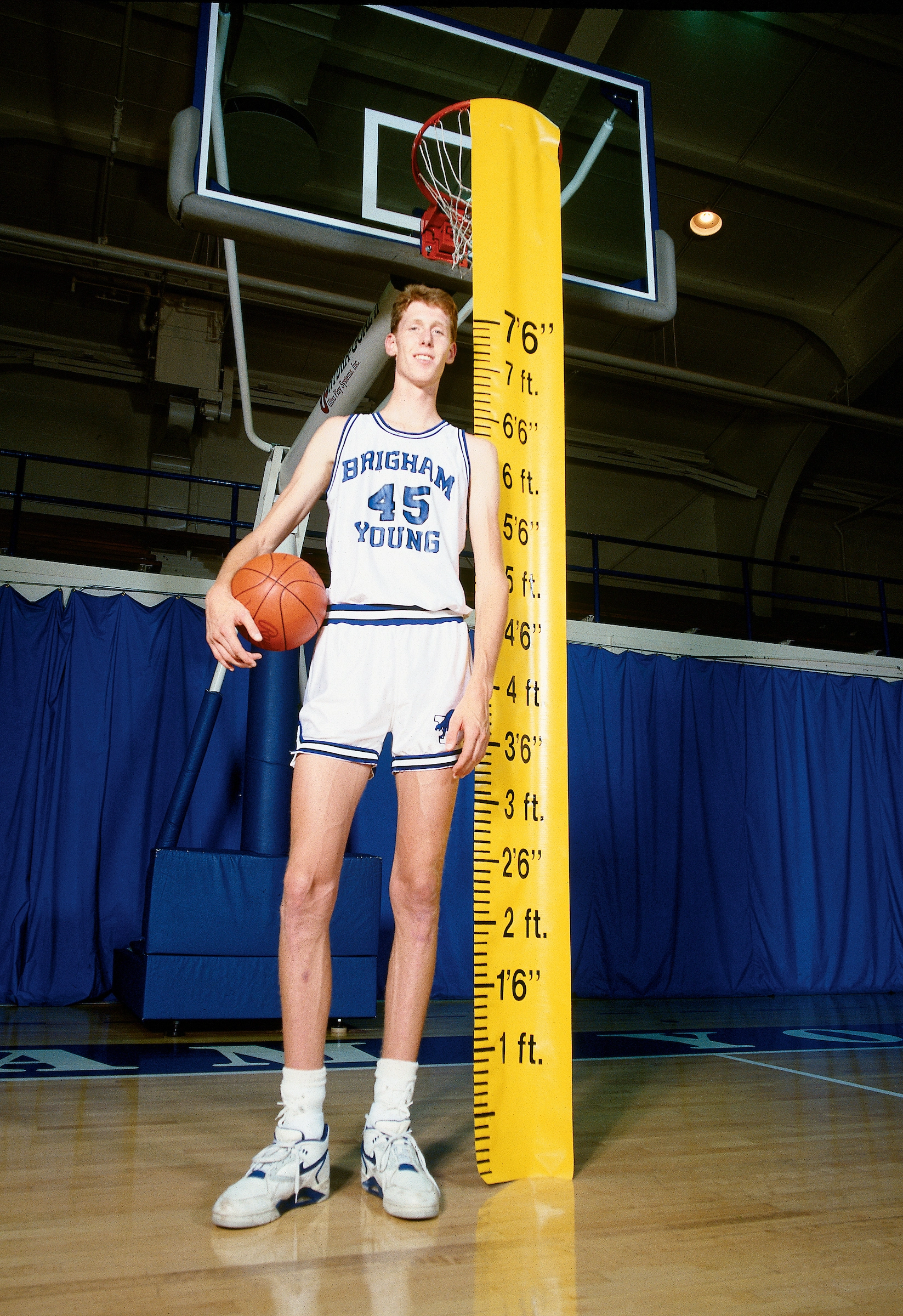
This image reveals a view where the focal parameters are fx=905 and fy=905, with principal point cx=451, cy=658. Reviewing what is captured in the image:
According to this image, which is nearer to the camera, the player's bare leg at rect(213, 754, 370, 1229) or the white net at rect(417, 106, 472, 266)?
the player's bare leg at rect(213, 754, 370, 1229)

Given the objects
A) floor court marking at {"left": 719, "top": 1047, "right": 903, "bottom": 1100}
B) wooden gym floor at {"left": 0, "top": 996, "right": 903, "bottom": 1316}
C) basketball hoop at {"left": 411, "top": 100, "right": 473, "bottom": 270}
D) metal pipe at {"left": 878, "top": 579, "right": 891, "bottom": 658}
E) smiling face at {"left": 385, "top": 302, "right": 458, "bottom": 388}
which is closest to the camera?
wooden gym floor at {"left": 0, "top": 996, "right": 903, "bottom": 1316}

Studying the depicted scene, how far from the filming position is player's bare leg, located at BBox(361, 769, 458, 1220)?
1645 mm

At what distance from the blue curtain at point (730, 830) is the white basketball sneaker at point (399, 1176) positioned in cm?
461

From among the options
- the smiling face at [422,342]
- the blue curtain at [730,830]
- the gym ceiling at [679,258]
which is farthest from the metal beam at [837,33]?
the smiling face at [422,342]

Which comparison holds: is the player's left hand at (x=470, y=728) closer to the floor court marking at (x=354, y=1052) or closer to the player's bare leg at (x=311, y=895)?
the player's bare leg at (x=311, y=895)

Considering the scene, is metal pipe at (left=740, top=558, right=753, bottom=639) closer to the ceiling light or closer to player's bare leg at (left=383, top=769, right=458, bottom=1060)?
the ceiling light

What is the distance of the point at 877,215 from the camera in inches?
304

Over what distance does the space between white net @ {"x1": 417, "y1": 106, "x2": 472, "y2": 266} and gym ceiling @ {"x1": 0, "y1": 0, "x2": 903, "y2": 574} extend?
5.55ft

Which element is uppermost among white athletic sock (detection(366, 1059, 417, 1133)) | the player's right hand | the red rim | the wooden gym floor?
the red rim

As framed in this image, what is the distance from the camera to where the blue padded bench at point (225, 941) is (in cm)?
388

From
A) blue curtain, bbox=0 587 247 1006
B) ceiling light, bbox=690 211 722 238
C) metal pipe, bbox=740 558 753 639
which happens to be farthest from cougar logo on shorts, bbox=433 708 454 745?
ceiling light, bbox=690 211 722 238

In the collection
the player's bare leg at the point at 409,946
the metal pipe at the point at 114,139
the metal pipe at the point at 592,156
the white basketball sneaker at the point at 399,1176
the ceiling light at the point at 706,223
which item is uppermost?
the ceiling light at the point at 706,223

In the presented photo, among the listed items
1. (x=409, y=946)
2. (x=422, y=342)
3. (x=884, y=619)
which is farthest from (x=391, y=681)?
(x=884, y=619)

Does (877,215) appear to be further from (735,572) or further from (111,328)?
(111,328)
